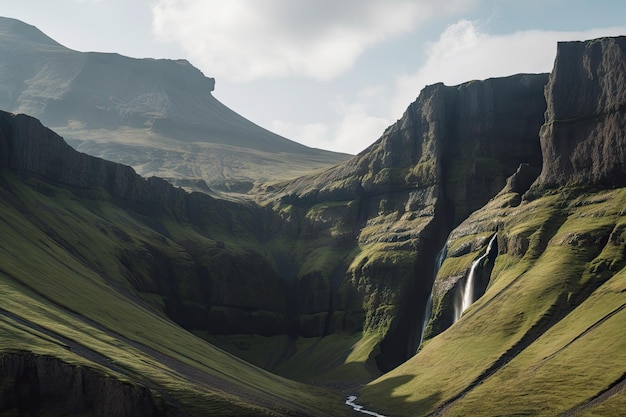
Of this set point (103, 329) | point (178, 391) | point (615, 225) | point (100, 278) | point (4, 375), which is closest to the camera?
point (4, 375)

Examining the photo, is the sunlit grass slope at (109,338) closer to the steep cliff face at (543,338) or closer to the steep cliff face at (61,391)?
the steep cliff face at (61,391)

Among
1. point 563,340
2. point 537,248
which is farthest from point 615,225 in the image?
point 563,340

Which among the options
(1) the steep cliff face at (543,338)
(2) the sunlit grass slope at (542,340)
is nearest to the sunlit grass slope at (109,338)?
(2) the sunlit grass slope at (542,340)

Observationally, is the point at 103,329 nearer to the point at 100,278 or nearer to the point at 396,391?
the point at 100,278

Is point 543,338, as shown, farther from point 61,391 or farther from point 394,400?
point 61,391

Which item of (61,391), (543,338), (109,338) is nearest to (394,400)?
(543,338)

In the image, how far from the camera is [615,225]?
180 m

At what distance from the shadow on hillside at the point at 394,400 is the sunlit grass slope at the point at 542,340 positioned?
436 mm

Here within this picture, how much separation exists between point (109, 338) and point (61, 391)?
33590mm

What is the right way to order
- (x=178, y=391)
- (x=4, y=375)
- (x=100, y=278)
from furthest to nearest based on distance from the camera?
(x=100, y=278) < (x=178, y=391) < (x=4, y=375)

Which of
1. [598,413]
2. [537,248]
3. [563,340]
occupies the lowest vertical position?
[598,413]

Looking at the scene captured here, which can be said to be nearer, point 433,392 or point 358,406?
point 433,392

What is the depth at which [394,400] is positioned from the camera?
16162 cm

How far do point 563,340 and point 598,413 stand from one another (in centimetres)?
3482
